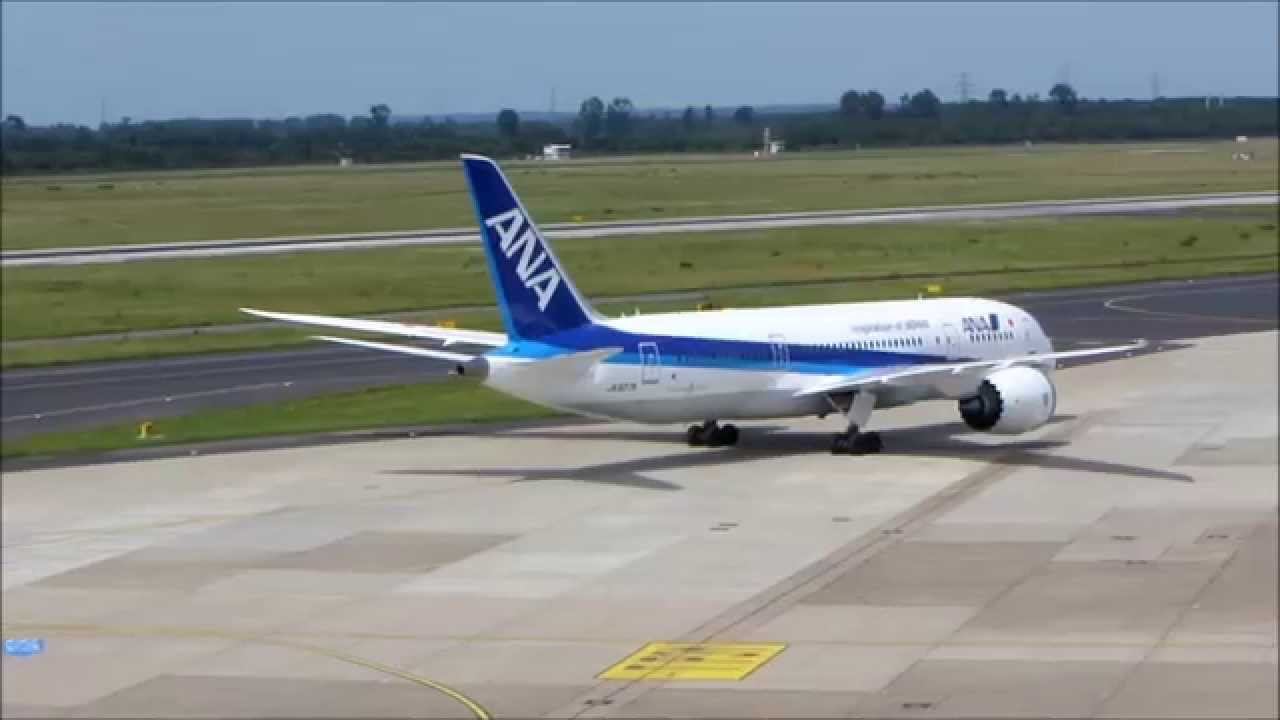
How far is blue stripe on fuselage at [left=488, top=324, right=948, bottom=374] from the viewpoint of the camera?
57906 mm

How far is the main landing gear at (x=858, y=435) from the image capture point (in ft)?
206

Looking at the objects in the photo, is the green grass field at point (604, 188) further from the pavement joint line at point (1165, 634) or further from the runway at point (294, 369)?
the pavement joint line at point (1165, 634)

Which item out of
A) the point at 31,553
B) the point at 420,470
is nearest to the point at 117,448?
the point at 420,470

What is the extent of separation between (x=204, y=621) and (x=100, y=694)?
225 inches

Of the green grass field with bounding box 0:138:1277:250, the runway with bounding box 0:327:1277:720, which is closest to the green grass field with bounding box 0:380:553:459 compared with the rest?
the runway with bounding box 0:327:1277:720

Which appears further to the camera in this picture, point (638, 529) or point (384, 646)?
point (638, 529)

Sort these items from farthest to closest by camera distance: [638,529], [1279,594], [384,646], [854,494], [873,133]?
[873,133]
[854,494]
[638,529]
[1279,594]
[384,646]

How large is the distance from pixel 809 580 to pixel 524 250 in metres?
14.9

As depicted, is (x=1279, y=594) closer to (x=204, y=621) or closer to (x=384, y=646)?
(x=384, y=646)

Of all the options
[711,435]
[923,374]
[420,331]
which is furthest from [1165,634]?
[420,331]

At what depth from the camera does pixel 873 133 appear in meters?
109

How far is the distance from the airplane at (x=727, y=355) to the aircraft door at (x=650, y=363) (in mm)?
36

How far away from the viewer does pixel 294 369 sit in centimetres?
8488

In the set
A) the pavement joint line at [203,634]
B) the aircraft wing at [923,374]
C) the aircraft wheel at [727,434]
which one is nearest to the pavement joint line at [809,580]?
the aircraft wing at [923,374]
